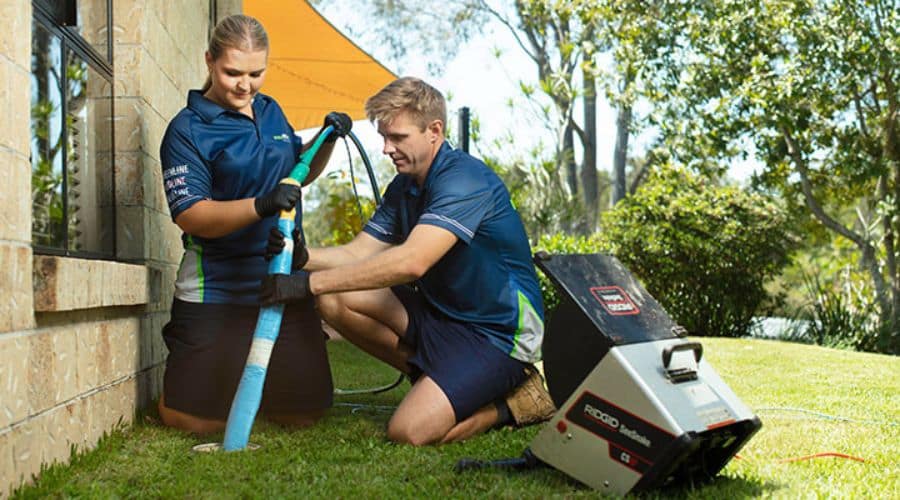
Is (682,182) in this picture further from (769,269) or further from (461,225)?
(461,225)

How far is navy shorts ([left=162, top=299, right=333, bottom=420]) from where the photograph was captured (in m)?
3.14

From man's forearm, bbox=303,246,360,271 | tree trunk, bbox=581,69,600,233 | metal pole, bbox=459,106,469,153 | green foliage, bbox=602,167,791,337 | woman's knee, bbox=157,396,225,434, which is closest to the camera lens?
woman's knee, bbox=157,396,225,434

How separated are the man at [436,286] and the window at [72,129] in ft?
2.42

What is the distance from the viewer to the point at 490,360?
305cm

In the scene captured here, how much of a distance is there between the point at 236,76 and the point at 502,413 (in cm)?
150

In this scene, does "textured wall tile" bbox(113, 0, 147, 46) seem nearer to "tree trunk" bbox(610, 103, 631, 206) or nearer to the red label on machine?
the red label on machine

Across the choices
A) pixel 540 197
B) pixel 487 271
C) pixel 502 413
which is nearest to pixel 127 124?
pixel 487 271

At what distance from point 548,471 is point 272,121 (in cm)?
173

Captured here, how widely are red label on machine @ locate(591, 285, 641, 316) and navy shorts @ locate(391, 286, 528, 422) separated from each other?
0.75 meters

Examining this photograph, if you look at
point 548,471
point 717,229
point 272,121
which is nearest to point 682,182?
point 717,229

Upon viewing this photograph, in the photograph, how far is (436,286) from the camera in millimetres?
3199

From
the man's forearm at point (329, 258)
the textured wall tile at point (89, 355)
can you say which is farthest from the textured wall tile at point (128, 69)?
the textured wall tile at point (89, 355)

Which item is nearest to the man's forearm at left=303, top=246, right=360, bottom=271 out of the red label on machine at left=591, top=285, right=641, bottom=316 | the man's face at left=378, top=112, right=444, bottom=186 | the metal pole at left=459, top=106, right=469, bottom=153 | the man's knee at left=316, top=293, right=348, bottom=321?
the man's knee at left=316, top=293, right=348, bottom=321

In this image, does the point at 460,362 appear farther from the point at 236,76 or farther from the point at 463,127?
the point at 463,127
